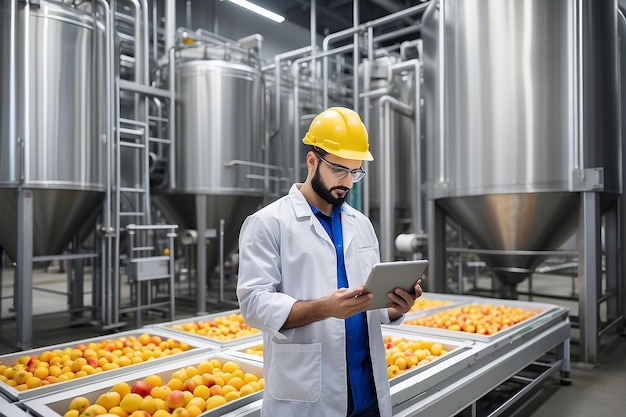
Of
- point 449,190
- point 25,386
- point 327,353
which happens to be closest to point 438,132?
point 449,190

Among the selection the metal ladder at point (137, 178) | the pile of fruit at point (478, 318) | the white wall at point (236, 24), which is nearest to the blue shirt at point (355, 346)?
the pile of fruit at point (478, 318)

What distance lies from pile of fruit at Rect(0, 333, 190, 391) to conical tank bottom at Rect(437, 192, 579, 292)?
10.5ft

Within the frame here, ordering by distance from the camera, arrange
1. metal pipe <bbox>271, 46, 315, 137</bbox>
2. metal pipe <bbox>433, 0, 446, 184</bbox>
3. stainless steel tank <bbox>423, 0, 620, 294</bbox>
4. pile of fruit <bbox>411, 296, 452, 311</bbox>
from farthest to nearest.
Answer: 1. metal pipe <bbox>271, 46, 315, 137</bbox>
2. metal pipe <bbox>433, 0, 446, 184</bbox>
3. stainless steel tank <bbox>423, 0, 620, 294</bbox>
4. pile of fruit <bbox>411, 296, 452, 311</bbox>

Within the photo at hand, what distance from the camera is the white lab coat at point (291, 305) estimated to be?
1.69m

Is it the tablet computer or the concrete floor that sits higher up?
the tablet computer

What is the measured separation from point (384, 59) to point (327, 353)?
710cm

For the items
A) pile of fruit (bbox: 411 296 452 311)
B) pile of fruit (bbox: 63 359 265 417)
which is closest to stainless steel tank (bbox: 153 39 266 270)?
pile of fruit (bbox: 411 296 452 311)

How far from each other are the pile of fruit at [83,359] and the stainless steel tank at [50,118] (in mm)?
2810

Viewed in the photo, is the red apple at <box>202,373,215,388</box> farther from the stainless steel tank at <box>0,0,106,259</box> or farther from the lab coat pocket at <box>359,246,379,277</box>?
the stainless steel tank at <box>0,0,106,259</box>

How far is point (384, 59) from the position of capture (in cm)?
810

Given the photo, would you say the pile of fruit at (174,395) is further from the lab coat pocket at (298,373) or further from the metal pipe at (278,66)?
the metal pipe at (278,66)

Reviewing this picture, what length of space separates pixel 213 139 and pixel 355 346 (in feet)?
18.4

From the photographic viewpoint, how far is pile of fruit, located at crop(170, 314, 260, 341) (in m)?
3.29

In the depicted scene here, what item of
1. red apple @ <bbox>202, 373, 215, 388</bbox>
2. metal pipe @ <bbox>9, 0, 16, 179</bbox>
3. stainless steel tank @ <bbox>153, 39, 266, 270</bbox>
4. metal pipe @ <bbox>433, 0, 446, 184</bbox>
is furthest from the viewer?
stainless steel tank @ <bbox>153, 39, 266, 270</bbox>
